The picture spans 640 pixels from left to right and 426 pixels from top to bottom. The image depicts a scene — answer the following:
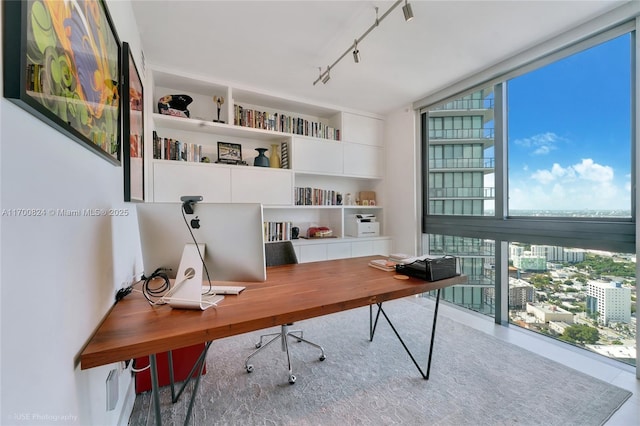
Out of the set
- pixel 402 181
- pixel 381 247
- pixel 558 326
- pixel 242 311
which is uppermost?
pixel 402 181

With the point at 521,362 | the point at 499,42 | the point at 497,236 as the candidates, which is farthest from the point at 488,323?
the point at 499,42

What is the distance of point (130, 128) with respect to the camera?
62.8 inches

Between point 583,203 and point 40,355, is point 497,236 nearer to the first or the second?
point 583,203

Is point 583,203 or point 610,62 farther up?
point 610,62

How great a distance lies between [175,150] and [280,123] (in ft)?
4.05

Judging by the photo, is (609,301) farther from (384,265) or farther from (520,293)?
(384,265)

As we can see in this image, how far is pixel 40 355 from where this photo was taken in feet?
2.08

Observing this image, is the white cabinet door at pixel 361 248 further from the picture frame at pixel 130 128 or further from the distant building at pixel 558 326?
the picture frame at pixel 130 128

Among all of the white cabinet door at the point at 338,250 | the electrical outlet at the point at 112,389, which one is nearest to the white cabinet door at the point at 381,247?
the white cabinet door at the point at 338,250

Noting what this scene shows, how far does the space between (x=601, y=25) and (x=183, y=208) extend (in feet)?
10.2

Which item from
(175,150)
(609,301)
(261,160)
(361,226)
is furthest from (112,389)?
(609,301)

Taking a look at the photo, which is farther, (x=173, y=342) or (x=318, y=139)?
(x=318, y=139)

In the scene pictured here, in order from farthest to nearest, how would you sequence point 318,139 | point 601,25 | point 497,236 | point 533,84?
point 318,139 < point 497,236 < point 533,84 < point 601,25

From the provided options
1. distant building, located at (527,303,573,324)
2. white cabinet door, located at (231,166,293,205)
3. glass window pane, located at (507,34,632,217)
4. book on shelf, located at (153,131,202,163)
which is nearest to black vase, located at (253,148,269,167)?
white cabinet door, located at (231,166,293,205)
